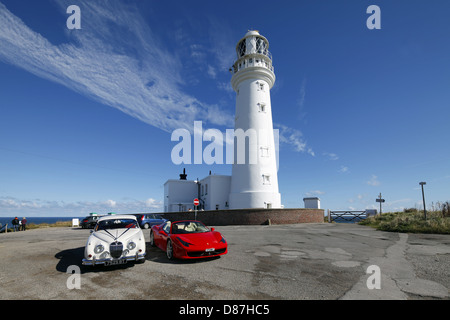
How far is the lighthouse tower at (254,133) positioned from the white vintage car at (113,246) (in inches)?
693

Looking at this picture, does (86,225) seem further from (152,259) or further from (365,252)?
(365,252)

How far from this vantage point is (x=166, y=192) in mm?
33406

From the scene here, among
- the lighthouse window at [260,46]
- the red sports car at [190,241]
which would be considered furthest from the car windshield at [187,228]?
the lighthouse window at [260,46]

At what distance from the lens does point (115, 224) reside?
313 inches

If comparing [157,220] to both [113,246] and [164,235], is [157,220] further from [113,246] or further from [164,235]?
[113,246]

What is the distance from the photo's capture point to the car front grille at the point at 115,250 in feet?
21.2

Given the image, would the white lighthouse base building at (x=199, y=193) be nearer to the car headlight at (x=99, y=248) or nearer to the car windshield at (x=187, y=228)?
the car windshield at (x=187, y=228)

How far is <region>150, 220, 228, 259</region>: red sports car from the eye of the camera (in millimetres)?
7141

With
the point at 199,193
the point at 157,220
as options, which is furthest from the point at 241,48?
the point at 157,220

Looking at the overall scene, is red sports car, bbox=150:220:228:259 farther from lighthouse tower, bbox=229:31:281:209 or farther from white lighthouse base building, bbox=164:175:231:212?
white lighthouse base building, bbox=164:175:231:212

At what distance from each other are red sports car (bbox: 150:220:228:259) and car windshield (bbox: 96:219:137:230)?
1216 millimetres

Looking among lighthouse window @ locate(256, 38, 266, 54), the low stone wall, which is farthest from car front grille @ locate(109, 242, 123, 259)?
lighthouse window @ locate(256, 38, 266, 54)

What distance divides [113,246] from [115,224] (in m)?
1.57
